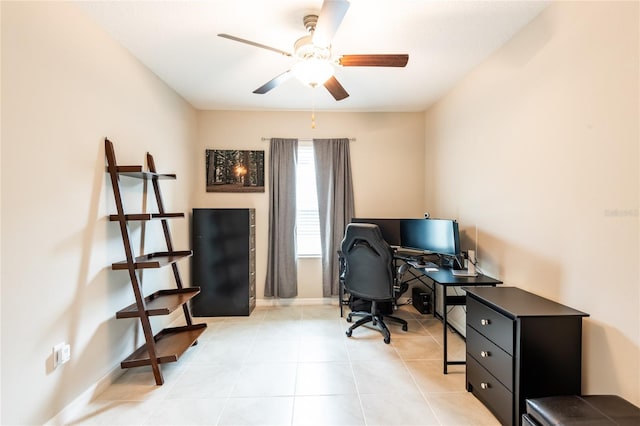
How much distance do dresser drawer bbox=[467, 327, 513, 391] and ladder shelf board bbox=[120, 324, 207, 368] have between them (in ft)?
7.38

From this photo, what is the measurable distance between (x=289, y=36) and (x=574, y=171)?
213 cm

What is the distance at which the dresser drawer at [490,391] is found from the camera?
1.67m

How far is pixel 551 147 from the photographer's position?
6.11 feet

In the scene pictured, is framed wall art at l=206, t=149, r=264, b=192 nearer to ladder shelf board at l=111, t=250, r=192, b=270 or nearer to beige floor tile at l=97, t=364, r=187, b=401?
ladder shelf board at l=111, t=250, r=192, b=270

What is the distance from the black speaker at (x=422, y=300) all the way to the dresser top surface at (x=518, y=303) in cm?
152

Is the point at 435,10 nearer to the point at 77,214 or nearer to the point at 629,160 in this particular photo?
the point at 629,160

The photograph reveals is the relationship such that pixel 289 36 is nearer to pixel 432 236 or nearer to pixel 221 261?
pixel 432 236

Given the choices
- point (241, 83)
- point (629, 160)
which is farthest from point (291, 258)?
point (629, 160)

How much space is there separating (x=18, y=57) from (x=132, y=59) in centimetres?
107

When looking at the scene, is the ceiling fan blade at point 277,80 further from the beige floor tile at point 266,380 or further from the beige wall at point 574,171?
Result: the beige floor tile at point 266,380

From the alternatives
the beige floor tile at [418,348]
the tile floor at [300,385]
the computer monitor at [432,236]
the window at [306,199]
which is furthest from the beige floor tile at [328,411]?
the window at [306,199]

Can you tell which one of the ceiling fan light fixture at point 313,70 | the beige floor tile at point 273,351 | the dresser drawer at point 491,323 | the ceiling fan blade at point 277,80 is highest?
the ceiling fan blade at point 277,80

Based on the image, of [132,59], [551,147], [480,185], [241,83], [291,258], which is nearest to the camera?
[551,147]

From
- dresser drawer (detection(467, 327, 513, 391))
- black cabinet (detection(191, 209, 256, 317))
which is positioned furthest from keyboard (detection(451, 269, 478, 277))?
black cabinet (detection(191, 209, 256, 317))
